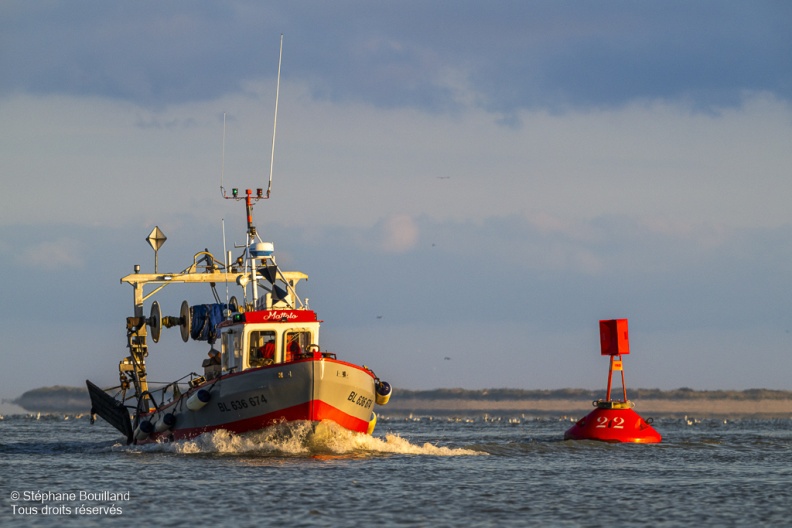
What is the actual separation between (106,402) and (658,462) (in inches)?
995

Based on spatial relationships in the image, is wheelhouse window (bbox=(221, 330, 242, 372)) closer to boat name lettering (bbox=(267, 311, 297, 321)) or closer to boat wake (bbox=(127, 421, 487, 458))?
boat name lettering (bbox=(267, 311, 297, 321))

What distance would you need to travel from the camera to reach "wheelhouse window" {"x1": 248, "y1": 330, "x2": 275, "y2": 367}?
39156mm

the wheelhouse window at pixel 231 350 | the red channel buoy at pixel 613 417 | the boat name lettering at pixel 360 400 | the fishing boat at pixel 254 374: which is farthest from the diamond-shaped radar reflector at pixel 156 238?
the red channel buoy at pixel 613 417

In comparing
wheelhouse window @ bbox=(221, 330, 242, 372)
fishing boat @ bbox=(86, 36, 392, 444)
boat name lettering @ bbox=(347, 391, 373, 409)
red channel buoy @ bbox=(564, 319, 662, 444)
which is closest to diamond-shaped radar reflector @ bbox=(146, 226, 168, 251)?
fishing boat @ bbox=(86, 36, 392, 444)

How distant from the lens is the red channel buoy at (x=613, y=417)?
4469cm

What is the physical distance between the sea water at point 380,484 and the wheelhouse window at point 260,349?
3.03 meters

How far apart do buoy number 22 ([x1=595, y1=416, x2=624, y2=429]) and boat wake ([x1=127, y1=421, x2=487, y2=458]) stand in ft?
28.8

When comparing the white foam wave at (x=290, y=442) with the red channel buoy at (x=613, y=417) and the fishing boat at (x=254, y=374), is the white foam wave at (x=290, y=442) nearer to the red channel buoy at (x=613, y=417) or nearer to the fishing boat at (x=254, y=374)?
the fishing boat at (x=254, y=374)

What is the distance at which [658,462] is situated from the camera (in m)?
37.5

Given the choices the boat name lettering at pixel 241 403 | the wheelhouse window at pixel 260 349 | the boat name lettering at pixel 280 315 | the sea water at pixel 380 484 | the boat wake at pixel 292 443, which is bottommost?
the sea water at pixel 380 484

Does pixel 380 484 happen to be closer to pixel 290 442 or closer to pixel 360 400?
pixel 290 442

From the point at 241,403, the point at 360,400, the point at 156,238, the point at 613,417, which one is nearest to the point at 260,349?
the point at 241,403

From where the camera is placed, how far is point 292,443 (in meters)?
36.5

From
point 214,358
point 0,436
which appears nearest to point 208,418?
point 214,358
